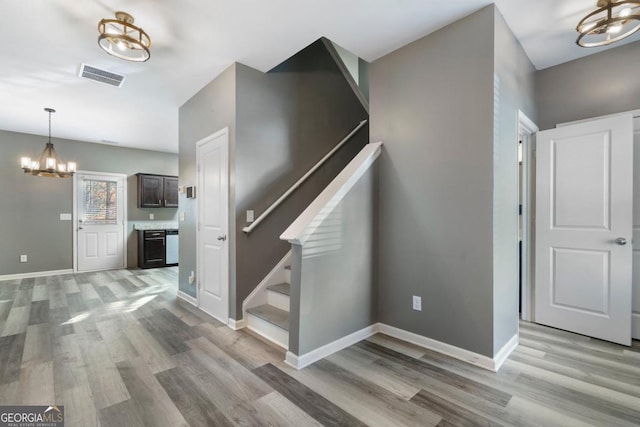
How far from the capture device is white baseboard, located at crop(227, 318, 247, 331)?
2892 mm

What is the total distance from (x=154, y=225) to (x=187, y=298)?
3.68 meters

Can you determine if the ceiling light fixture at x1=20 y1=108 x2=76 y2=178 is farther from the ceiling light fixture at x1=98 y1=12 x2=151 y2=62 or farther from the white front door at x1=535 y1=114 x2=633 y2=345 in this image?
the white front door at x1=535 y1=114 x2=633 y2=345

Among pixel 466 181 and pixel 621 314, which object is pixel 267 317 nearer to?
pixel 466 181

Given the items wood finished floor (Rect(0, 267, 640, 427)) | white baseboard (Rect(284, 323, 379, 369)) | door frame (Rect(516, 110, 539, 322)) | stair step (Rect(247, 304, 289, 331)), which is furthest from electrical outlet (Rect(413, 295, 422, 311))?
door frame (Rect(516, 110, 539, 322))

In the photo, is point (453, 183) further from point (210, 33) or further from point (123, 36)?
point (123, 36)

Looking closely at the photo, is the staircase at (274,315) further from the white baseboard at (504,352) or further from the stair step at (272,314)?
the white baseboard at (504,352)

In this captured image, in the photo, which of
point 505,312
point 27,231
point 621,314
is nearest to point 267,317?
point 505,312

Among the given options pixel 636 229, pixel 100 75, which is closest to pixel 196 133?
pixel 100 75

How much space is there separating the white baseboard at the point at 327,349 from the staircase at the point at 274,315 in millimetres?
286

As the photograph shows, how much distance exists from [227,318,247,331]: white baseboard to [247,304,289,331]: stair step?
0.14m

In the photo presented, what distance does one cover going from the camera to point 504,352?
2240 mm

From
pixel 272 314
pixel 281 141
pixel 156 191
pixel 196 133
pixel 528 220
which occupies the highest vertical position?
pixel 196 133

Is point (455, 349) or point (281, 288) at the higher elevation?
point (281, 288)

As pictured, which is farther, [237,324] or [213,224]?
[213,224]
